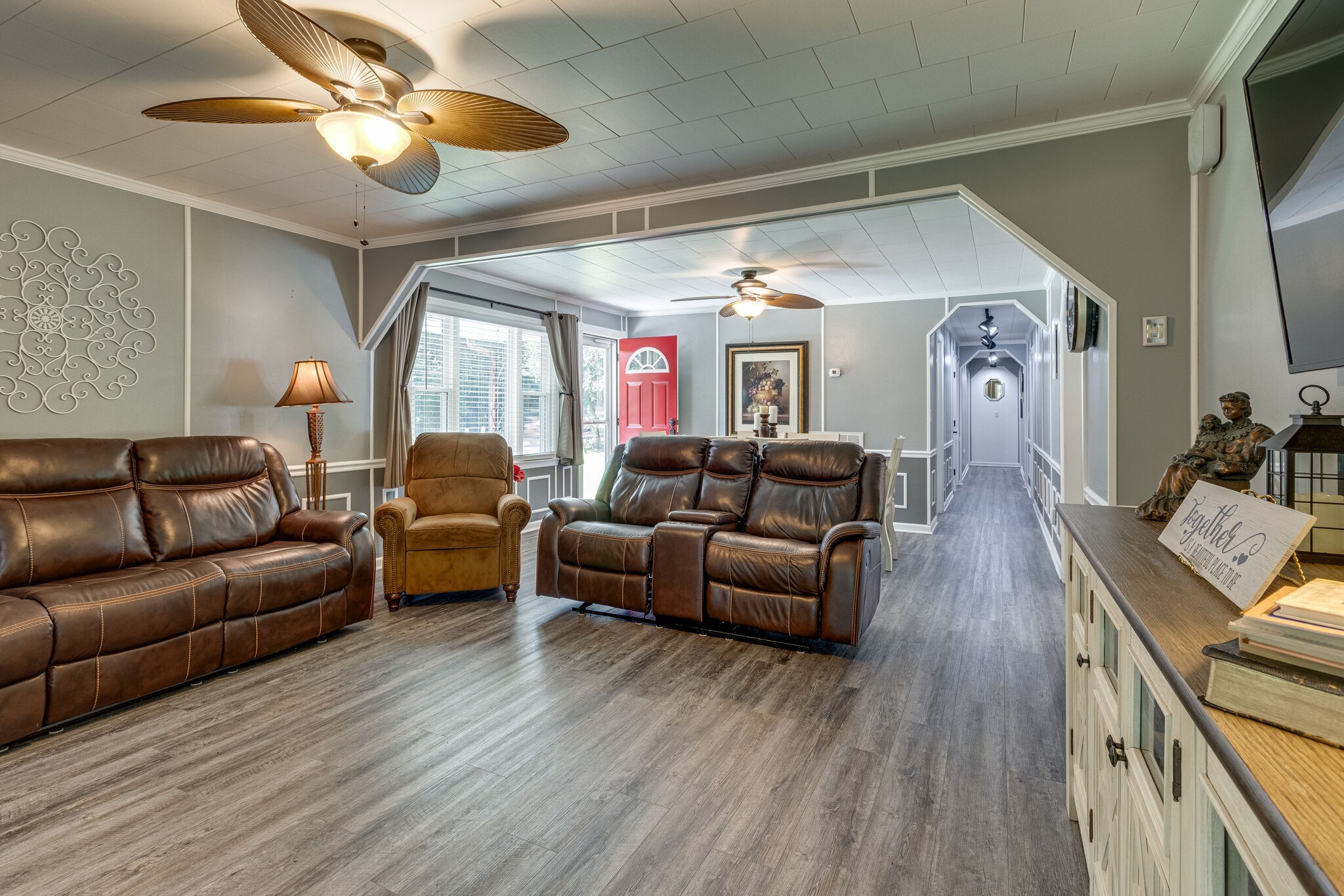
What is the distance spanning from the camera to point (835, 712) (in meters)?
2.62

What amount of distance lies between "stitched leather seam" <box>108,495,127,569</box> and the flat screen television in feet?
14.0

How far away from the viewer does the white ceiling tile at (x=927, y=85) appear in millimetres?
2432

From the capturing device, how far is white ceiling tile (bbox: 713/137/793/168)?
3.10 metres

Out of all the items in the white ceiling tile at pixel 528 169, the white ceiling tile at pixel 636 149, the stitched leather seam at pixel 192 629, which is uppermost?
the white ceiling tile at pixel 528 169

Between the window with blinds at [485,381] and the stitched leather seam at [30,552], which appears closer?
the stitched leather seam at [30,552]

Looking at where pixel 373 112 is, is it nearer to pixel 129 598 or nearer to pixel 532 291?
pixel 129 598

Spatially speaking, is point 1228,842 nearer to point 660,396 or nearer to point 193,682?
point 193,682

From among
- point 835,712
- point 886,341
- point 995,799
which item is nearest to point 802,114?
point 835,712

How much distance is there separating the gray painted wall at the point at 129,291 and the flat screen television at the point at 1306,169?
4976mm

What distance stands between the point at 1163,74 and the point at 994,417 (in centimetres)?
1397

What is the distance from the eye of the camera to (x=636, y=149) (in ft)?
10.4

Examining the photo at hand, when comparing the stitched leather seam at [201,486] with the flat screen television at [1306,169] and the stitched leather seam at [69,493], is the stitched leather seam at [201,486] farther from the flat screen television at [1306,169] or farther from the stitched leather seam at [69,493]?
the flat screen television at [1306,169]

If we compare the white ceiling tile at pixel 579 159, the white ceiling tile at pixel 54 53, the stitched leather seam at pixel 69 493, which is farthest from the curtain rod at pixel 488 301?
the white ceiling tile at pixel 54 53

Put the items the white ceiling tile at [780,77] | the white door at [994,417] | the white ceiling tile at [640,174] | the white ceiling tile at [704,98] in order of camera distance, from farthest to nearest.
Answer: the white door at [994,417], the white ceiling tile at [640,174], the white ceiling tile at [704,98], the white ceiling tile at [780,77]
